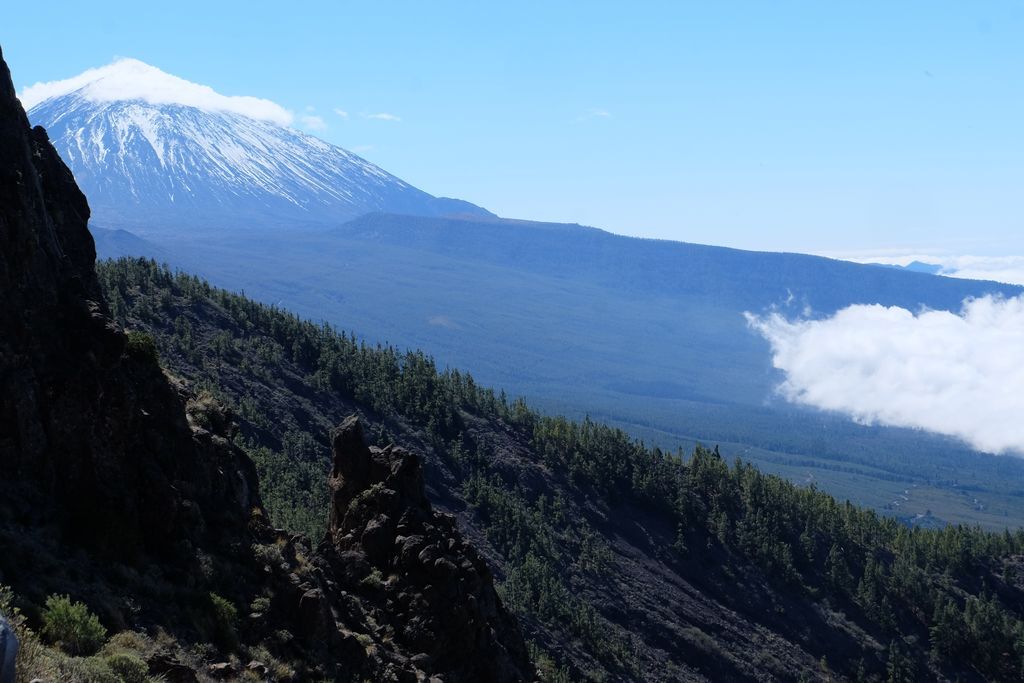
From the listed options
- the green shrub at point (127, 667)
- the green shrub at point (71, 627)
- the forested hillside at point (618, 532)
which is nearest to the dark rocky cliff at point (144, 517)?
the green shrub at point (71, 627)

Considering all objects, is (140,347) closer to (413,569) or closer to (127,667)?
(127,667)

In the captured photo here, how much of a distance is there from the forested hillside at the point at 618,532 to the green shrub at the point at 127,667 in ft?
178

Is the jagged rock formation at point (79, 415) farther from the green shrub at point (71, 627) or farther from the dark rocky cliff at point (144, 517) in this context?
the green shrub at point (71, 627)

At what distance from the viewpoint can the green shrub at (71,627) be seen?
631 inches

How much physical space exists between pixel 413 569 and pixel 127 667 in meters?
15.7

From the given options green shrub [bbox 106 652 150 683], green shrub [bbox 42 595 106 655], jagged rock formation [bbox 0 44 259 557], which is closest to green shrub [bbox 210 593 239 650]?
jagged rock formation [bbox 0 44 259 557]

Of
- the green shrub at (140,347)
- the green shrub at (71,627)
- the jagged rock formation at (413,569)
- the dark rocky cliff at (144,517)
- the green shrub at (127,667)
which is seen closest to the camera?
the green shrub at (127,667)

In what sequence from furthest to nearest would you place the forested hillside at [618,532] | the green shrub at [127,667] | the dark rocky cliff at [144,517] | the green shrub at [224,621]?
the forested hillside at [618,532] → the green shrub at [224,621] → the dark rocky cliff at [144,517] → the green shrub at [127,667]

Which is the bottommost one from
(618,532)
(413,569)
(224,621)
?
(618,532)

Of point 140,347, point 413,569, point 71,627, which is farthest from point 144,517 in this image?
point 413,569

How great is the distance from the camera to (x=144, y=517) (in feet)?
71.9

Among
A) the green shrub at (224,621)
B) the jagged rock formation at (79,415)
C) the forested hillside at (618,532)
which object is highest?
the jagged rock formation at (79,415)

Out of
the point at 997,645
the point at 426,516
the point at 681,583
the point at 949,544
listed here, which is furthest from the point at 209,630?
the point at 949,544

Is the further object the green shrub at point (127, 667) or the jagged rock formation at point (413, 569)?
the jagged rock formation at point (413, 569)
